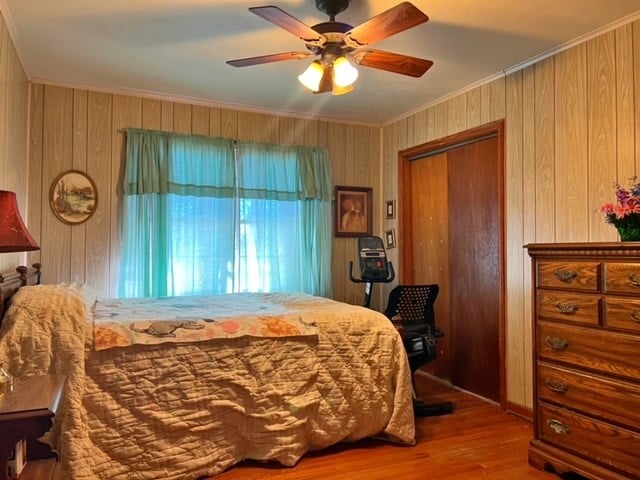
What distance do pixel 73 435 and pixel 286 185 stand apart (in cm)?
280

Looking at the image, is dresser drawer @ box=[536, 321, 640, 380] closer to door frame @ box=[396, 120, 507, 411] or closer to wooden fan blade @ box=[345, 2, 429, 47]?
door frame @ box=[396, 120, 507, 411]

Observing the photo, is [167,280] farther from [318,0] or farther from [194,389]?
[318,0]

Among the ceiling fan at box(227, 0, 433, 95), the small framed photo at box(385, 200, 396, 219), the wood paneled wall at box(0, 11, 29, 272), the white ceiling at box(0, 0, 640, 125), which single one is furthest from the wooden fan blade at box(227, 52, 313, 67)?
the small framed photo at box(385, 200, 396, 219)

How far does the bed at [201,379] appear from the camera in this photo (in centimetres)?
205

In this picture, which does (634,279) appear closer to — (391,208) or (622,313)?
(622,313)

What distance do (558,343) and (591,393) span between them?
0.26 meters

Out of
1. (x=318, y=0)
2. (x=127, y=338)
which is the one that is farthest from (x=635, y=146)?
(x=127, y=338)

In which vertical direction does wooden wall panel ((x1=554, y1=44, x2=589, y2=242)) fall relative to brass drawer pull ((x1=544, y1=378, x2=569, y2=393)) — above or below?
above

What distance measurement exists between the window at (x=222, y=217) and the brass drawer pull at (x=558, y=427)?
240cm

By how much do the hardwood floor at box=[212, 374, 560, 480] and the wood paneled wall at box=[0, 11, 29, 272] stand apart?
1934mm

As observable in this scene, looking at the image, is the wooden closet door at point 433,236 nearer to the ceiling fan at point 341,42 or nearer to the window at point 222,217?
the window at point 222,217

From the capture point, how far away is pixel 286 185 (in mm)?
4332

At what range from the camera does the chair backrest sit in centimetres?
300

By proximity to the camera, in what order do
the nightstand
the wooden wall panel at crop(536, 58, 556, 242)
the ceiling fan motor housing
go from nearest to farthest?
the nightstand
the ceiling fan motor housing
the wooden wall panel at crop(536, 58, 556, 242)
